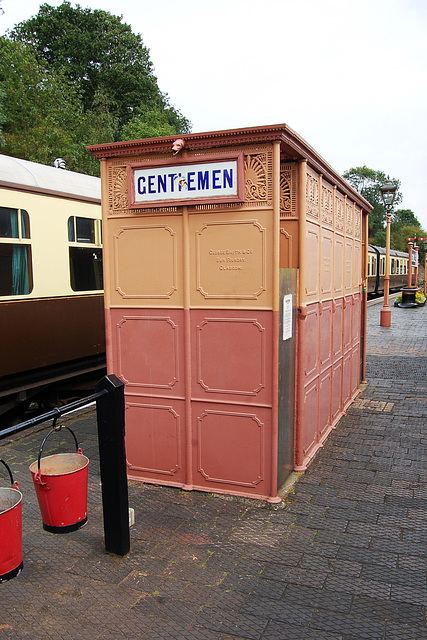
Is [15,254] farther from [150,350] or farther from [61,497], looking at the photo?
[61,497]

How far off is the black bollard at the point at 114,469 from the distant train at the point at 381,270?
2699 centimetres

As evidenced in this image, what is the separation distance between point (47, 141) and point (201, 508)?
1763 cm

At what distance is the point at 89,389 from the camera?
8.69 meters

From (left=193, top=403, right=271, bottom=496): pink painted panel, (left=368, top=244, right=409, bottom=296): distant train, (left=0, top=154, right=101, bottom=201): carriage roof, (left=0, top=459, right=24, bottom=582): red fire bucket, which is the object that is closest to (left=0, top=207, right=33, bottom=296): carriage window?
(left=0, top=154, right=101, bottom=201): carriage roof

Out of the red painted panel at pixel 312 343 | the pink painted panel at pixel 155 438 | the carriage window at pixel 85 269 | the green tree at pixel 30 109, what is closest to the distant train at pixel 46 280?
the carriage window at pixel 85 269

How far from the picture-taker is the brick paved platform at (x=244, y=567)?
303 cm

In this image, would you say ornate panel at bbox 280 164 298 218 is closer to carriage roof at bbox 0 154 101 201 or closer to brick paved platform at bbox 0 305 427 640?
brick paved platform at bbox 0 305 427 640

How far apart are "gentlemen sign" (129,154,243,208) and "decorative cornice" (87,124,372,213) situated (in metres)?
0.14

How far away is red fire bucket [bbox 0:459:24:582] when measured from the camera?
2.70m

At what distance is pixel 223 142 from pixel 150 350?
6.55 feet

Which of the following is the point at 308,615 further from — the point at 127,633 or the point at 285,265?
the point at 285,265

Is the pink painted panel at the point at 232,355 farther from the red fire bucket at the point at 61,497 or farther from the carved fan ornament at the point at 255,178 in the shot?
the red fire bucket at the point at 61,497

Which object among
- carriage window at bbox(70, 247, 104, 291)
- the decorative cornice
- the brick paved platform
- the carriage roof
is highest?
the carriage roof

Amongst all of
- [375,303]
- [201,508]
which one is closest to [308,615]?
[201,508]
